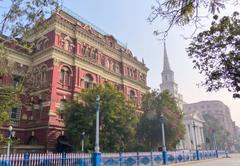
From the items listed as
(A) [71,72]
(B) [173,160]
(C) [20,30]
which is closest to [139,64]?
(A) [71,72]

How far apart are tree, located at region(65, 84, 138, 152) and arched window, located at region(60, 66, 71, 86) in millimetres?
5569

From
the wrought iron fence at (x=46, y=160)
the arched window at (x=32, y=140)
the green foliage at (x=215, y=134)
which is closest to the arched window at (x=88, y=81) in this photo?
the arched window at (x=32, y=140)

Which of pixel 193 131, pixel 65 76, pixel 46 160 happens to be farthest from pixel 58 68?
pixel 193 131

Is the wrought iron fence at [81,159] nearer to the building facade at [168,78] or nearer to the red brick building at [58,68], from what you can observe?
the red brick building at [58,68]

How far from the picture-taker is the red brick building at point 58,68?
30.5 m

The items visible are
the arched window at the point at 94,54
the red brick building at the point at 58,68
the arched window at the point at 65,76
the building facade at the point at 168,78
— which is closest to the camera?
the red brick building at the point at 58,68

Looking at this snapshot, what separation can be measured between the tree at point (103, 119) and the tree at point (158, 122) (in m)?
8.75

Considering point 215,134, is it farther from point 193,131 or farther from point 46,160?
point 46,160

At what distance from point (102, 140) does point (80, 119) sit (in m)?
3.24

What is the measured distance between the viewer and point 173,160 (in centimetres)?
3134

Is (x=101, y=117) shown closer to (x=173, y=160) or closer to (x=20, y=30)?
(x=173, y=160)

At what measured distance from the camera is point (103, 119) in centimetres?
2756

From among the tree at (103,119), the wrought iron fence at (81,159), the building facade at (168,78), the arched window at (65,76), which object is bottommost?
the wrought iron fence at (81,159)

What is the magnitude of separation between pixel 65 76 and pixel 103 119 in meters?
10.2
